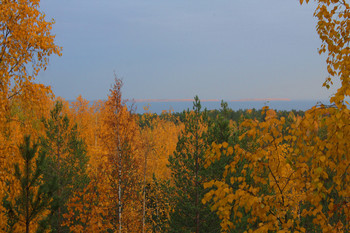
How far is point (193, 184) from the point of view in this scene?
12.6m

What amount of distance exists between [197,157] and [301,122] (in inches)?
374

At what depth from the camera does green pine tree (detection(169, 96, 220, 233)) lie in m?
12.2

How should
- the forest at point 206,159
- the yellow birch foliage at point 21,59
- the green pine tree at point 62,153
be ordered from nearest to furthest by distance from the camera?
the forest at point 206,159 < the yellow birch foliage at point 21,59 < the green pine tree at point 62,153

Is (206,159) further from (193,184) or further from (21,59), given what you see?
(193,184)

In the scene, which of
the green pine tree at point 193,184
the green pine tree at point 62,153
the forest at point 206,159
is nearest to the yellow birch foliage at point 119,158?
the forest at point 206,159

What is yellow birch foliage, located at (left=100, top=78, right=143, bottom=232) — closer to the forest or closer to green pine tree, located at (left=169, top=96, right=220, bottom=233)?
the forest

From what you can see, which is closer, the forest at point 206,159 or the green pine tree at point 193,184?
the forest at point 206,159

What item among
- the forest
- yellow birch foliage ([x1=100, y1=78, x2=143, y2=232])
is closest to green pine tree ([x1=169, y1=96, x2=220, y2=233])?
the forest

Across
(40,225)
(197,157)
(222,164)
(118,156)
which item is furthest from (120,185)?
(40,225)

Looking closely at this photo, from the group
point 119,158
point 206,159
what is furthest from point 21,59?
point 119,158

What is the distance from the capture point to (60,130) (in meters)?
15.4

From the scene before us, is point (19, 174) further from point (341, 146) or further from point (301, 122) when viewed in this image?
point (341, 146)

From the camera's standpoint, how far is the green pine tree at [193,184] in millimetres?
12227

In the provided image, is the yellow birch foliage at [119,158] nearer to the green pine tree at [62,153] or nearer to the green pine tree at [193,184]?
the green pine tree at [62,153]
